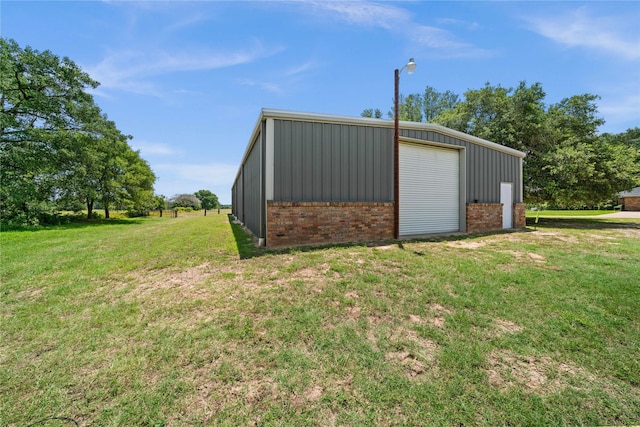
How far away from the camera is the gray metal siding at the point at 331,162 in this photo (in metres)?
6.62

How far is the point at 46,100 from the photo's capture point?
14.0 metres

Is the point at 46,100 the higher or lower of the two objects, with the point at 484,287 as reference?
higher

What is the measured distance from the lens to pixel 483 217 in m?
9.88

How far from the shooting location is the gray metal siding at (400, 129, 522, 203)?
956 cm

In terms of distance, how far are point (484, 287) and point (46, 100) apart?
2177cm

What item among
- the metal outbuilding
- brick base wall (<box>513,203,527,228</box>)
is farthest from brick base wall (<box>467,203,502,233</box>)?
brick base wall (<box>513,203,527,228</box>)

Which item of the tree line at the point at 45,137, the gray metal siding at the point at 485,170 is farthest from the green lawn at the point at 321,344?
the tree line at the point at 45,137

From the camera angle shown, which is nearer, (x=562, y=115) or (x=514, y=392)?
(x=514, y=392)

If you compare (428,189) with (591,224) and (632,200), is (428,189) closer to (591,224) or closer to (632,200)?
(591,224)

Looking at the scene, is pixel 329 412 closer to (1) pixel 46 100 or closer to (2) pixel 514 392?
(2) pixel 514 392

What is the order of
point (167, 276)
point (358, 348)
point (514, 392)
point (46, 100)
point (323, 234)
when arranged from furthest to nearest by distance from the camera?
point (46, 100), point (323, 234), point (167, 276), point (358, 348), point (514, 392)

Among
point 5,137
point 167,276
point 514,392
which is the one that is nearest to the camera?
point 514,392

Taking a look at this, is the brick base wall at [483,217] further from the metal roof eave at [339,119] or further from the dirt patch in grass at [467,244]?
the metal roof eave at [339,119]

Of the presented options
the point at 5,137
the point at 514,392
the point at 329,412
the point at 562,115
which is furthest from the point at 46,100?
the point at 562,115
